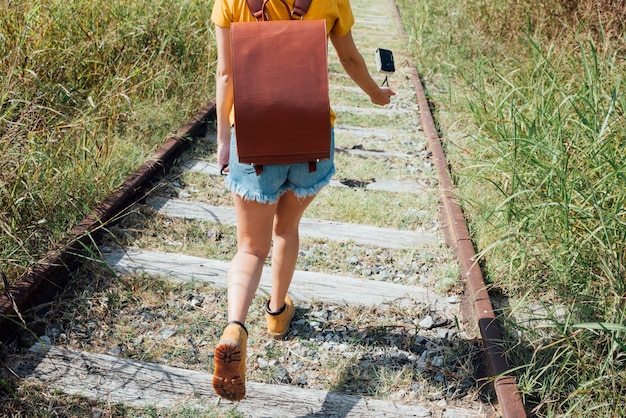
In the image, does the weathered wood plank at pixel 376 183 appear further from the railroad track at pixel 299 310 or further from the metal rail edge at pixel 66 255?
the metal rail edge at pixel 66 255

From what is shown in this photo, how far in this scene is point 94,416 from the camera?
2680mm

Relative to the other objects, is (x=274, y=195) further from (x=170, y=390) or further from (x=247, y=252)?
(x=170, y=390)

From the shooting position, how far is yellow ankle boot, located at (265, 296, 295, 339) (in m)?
3.24

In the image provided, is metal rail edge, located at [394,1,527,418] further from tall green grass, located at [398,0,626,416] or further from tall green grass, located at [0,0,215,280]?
tall green grass, located at [0,0,215,280]

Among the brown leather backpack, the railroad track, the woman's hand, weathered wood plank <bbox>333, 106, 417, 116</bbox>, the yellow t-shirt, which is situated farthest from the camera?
weathered wood plank <bbox>333, 106, 417, 116</bbox>

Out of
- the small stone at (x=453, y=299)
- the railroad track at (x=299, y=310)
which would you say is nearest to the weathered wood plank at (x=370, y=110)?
the railroad track at (x=299, y=310)

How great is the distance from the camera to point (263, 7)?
7.73 feet

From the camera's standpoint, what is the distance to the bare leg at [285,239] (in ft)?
9.27

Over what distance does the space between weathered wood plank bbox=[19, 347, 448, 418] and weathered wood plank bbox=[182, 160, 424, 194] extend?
226 cm

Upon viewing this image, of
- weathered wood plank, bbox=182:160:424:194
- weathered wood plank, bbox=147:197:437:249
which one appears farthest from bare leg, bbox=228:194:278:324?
weathered wood plank, bbox=182:160:424:194

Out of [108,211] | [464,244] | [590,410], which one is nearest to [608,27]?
[464,244]

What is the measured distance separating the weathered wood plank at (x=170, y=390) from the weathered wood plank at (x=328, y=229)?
1455 millimetres

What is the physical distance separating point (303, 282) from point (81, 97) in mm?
2475

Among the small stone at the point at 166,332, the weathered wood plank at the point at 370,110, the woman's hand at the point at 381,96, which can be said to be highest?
the woman's hand at the point at 381,96
